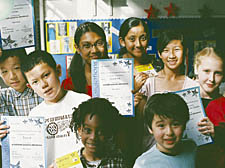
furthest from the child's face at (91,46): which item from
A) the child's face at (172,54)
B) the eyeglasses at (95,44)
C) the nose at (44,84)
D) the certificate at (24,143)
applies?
the certificate at (24,143)

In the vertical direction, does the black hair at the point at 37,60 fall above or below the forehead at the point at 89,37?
below

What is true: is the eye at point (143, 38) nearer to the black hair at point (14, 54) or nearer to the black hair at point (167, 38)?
the black hair at point (167, 38)

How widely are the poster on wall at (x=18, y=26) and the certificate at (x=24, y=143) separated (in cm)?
54

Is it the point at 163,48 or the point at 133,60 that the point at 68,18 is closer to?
the point at 133,60

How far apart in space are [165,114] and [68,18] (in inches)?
37.5

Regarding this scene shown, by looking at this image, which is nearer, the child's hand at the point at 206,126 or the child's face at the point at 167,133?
the child's face at the point at 167,133

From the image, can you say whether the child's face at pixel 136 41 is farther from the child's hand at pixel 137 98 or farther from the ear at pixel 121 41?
the child's hand at pixel 137 98

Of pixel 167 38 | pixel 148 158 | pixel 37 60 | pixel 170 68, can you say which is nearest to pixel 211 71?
pixel 170 68

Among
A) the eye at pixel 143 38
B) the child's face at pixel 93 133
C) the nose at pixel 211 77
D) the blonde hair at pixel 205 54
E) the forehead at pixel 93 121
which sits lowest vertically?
the child's face at pixel 93 133

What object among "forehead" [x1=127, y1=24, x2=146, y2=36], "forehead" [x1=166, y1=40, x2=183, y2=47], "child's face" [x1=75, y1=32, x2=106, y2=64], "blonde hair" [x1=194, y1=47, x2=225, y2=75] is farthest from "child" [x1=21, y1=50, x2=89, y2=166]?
"blonde hair" [x1=194, y1=47, x2=225, y2=75]

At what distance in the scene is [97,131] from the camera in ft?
5.87

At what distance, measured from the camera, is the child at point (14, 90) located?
72.3 inches

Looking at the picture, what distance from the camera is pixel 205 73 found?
6.06 ft

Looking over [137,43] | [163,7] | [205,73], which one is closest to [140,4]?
[163,7]
